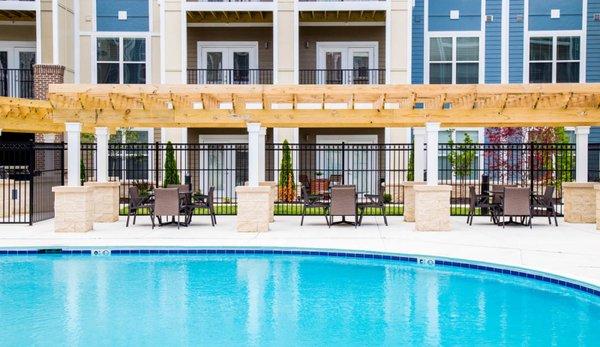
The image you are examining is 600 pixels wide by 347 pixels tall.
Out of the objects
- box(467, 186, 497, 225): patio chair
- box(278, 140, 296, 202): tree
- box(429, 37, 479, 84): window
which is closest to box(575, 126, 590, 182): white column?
box(467, 186, 497, 225): patio chair

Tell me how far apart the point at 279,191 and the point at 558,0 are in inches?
492

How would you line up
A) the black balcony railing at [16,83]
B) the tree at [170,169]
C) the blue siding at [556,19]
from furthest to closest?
the blue siding at [556,19], the black balcony railing at [16,83], the tree at [170,169]

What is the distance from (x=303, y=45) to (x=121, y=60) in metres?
6.99

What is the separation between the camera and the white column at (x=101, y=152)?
16875 millimetres

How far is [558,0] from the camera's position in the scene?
79.6 feet

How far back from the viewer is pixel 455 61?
963 inches

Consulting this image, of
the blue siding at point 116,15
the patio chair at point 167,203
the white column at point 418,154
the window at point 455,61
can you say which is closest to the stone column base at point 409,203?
the white column at point 418,154

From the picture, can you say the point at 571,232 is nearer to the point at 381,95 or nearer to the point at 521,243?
the point at 521,243

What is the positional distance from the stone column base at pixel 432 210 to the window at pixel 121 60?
47.0ft

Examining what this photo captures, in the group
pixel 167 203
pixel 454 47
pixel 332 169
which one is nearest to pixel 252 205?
pixel 167 203

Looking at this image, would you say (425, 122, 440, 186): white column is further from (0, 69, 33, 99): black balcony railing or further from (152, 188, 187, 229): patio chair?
(0, 69, 33, 99): black balcony railing

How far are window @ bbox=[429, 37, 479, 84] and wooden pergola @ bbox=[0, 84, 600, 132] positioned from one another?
9.11 meters

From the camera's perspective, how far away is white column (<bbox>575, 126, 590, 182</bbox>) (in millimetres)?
16609

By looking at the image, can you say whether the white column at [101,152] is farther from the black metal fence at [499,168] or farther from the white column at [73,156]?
the black metal fence at [499,168]
